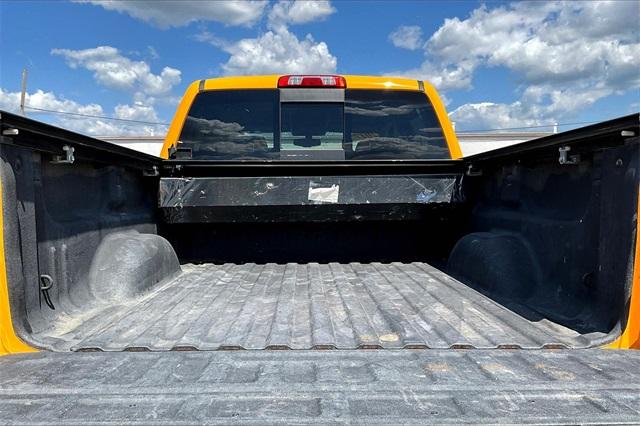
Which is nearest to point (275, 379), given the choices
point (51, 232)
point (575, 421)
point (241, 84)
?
point (575, 421)

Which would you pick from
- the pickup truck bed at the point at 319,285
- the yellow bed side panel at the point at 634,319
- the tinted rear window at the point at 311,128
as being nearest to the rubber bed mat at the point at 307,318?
the pickup truck bed at the point at 319,285

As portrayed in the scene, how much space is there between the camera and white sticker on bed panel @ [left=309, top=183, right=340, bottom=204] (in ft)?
11.9

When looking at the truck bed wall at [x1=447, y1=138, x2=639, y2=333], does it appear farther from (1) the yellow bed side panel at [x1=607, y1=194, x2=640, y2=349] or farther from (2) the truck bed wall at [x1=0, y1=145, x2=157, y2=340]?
(2) the truck bed wall at [x1=0, y1=145, x2=157, y2=340]

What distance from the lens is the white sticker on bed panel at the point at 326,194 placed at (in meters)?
3.62

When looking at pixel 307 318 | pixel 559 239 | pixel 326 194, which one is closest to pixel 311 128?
pixel 326 194

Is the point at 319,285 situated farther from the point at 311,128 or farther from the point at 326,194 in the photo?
the point at 311,128

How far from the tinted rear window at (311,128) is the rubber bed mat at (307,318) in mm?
1082

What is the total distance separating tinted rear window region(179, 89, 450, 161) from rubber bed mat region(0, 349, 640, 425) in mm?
2298

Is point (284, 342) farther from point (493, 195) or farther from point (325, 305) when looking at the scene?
point (493, 195)

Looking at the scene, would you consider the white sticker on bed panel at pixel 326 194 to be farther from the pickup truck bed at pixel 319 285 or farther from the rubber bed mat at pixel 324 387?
the rubber bed mat at pixel 324 387

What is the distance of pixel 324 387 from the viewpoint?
4.97 feet

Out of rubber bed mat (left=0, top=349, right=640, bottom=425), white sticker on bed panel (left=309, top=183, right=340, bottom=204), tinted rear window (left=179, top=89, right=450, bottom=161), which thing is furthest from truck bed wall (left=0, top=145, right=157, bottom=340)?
white sticker on bed panel (left=309, top=183, right=340, bottom=204)

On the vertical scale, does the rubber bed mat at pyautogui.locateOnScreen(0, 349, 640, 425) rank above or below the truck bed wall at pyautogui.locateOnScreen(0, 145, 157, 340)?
below

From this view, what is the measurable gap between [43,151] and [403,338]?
178 centimetres
